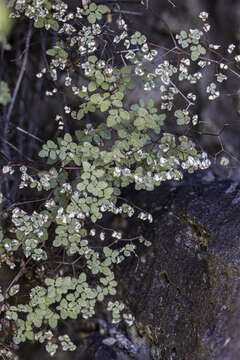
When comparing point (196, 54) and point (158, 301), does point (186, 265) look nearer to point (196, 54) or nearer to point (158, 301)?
point (158, 301)

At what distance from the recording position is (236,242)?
1.66m

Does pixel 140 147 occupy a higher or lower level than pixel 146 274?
higher

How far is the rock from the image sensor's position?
1.57 m

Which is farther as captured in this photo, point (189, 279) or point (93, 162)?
point (189, 279)

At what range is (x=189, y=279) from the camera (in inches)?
70.2

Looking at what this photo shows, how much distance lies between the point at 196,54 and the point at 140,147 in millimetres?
463

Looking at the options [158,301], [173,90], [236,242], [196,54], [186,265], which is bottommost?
[158,301]

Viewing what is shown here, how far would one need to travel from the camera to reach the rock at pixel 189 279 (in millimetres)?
1574

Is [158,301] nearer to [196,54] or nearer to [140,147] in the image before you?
[140,147]

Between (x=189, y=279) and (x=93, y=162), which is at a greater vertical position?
(x=93, y=162)

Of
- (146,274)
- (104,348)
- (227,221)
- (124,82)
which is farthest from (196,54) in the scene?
(104,348)

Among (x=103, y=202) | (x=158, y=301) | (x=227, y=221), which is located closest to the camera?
(x=103, y=202)

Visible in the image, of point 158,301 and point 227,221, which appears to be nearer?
point 227,221

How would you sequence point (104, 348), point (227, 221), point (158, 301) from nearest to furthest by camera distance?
point (227, 221) → point (158, 301) → point (104, 348)
